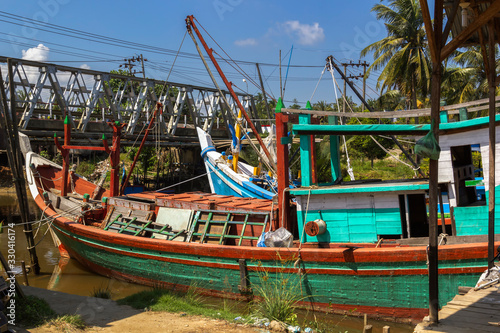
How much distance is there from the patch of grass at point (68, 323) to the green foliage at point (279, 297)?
280cm

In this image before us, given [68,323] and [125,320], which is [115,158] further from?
[68,323]

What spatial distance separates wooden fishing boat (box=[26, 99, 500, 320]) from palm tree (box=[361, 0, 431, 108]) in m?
15.0

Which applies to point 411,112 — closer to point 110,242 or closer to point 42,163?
point 110,242

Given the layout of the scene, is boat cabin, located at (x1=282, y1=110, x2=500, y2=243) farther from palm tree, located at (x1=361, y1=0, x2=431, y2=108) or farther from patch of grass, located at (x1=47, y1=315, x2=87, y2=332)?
palm tree, located at (x1=361, y1=0, x2=431, y2=108)

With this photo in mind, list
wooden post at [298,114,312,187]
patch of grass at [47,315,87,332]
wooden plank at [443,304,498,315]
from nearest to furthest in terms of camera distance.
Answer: wooden plank at [443,304,498,315], patch of grass at [47,315,87,332], wooden post at [298,114,312,187]

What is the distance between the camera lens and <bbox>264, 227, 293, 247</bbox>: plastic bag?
9.03 m

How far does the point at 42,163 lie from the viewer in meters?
15.7

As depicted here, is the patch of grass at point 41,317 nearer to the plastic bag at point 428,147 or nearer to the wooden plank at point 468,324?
the wooden plank at point 468,324

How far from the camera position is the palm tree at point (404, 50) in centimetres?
2386

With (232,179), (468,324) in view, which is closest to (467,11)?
(468,324)

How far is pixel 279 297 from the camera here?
738cm

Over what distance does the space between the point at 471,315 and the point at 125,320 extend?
5089 millimetres

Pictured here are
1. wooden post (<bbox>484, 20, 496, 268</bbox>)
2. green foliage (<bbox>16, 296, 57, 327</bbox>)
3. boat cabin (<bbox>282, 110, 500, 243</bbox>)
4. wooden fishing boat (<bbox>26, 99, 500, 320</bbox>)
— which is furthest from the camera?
boat cabin (<bbox>282, 110, 500, 243</bbox>)

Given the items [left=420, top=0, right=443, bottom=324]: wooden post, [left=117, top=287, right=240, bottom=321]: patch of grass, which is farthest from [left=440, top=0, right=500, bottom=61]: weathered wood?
[left=117, top=287, right=240, bottom=321]: patch of grass
